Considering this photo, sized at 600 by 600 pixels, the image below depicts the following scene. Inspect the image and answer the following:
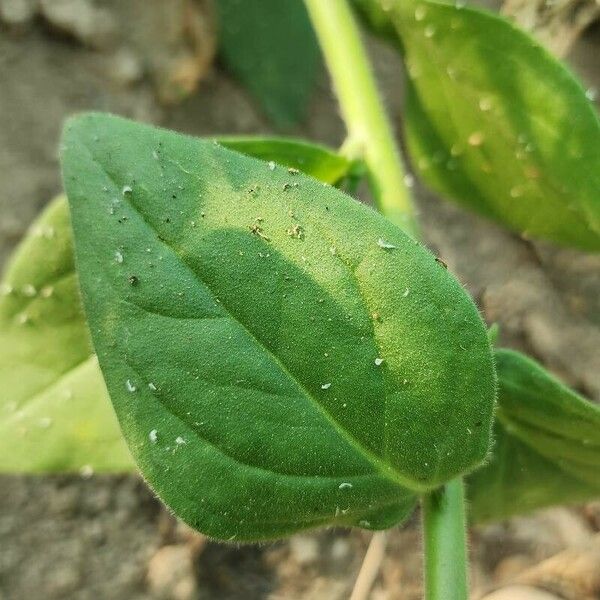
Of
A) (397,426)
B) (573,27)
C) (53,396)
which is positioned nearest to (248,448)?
(397,426)

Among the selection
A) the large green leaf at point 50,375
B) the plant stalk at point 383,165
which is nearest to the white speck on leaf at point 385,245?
the plant stalk at point 383,165

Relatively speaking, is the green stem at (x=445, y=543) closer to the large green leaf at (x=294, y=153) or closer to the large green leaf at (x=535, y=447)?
the large green leaf at (x=535, y=447)

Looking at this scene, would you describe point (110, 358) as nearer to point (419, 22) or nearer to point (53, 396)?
point (53, 396)

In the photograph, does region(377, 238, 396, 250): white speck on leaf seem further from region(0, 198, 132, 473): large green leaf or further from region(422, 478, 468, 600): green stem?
region(0, 198, 132, 473): large green leaf

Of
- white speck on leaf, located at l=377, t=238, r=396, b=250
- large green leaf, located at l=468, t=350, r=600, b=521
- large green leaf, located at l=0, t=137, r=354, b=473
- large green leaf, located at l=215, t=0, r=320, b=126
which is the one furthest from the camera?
large green leaf, located at l=215, t=0, r=320, b=126

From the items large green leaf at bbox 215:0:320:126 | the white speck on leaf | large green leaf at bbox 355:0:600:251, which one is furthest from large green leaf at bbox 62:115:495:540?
large green leaf at bbox 215:0:320:126

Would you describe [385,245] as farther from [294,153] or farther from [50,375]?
[50,375]
